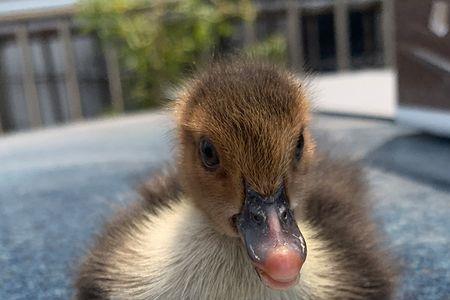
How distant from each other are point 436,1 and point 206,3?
1687 mm

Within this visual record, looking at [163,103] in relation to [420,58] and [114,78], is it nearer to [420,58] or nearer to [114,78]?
[420,58]

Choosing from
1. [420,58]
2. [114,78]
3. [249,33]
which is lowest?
[114,78]

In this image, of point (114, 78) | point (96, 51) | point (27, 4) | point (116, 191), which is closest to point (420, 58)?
point (116, 191)

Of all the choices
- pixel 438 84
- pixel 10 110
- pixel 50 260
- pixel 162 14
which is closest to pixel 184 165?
pixel 50 260

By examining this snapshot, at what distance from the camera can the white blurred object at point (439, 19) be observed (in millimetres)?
1087

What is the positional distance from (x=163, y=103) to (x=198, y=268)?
19 cm

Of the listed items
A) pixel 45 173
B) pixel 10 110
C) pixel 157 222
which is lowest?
pixel 10 110

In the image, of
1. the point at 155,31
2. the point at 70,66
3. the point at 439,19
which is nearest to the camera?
the point at 439,19

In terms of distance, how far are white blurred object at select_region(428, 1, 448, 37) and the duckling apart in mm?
469

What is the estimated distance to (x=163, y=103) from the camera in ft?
2.40

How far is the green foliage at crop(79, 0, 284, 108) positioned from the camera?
255cm

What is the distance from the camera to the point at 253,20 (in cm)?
272

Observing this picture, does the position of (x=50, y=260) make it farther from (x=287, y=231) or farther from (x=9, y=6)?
(x=9, y=6)

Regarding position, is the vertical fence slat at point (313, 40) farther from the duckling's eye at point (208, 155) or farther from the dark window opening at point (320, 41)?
the duckling's eye at point (208, 155)
